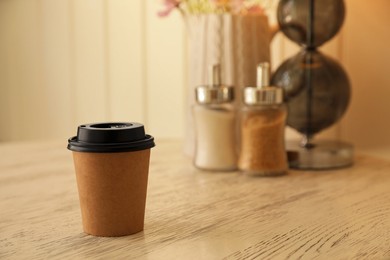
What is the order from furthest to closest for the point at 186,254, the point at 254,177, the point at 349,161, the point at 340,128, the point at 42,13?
the point at 42,13, the point at 340,128, the point at 349,161, the point at 254,177, the point at 186,254

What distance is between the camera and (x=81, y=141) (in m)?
0.59

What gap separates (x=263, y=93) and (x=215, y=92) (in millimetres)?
84

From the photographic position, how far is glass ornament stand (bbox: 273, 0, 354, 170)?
100 cm

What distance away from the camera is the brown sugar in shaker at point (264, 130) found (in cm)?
91

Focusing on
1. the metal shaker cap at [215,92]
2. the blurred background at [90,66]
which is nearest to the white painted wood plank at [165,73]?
the blurred background at [90,66]

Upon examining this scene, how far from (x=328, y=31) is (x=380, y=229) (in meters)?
0.51

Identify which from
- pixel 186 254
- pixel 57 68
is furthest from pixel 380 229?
pixel 57 68

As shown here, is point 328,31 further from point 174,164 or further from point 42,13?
point 42,13

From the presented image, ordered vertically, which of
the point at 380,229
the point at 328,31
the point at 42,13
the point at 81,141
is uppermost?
the point at 42,13

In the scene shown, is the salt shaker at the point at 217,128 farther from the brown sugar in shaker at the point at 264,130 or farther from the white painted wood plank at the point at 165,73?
the white painted wood plank at the point at 165,73

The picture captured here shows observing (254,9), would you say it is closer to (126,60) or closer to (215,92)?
(215,92)

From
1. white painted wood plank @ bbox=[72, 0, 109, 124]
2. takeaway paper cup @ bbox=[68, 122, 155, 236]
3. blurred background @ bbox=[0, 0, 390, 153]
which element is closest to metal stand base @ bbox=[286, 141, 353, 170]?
blurred background @ bbox=[0, 0, 390, 153]

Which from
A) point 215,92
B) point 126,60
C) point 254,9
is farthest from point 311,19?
point 126,60

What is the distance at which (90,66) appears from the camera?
1506mm
